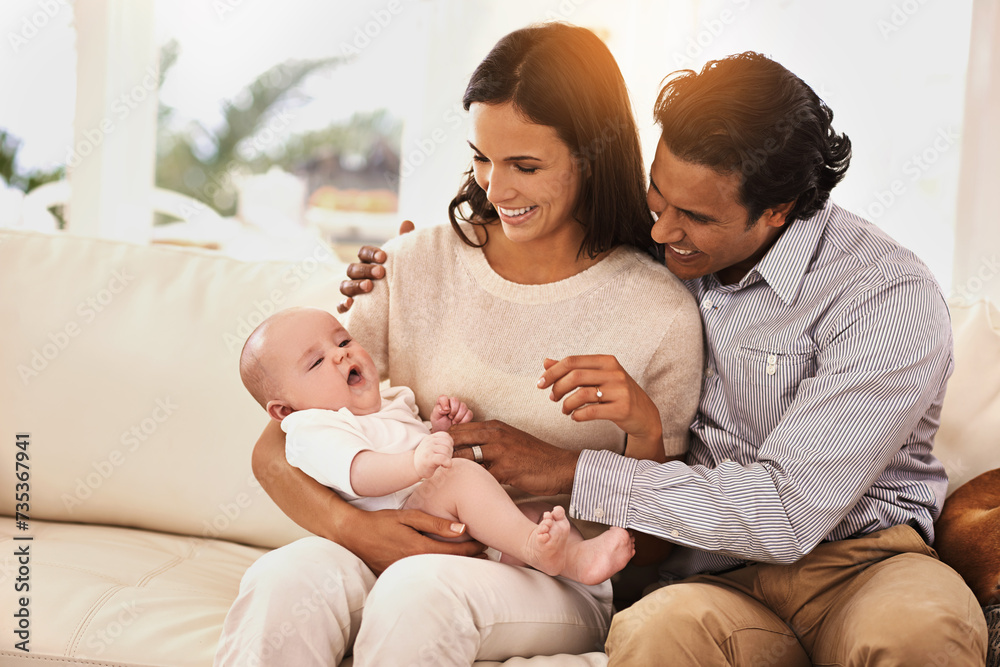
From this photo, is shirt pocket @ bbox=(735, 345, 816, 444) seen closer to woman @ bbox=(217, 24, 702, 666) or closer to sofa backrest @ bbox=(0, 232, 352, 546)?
woman @ bbox=(217, 24, 702, 666)

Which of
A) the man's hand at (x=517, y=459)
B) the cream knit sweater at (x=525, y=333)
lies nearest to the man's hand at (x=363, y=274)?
the cream knit sweater at (x=525, y=333)

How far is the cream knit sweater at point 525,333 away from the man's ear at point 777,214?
22cm

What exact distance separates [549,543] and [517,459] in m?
0.21

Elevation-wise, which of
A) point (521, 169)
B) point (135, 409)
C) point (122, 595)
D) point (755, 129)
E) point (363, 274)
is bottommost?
point (122, 595)

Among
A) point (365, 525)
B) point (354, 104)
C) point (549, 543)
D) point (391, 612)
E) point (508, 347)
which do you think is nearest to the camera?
point (391, 612)

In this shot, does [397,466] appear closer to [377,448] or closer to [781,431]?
[377,448]

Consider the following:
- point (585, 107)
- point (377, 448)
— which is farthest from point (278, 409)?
point (585, 107)

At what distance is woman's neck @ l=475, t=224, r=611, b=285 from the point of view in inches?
65.4

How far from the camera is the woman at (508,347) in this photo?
1200 mm

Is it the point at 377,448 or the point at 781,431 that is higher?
the point at 781,431

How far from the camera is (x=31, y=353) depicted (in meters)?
1.87

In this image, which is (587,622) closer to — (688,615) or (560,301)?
(688,615)

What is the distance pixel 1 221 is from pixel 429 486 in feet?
9.43

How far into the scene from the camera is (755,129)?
1432mm
